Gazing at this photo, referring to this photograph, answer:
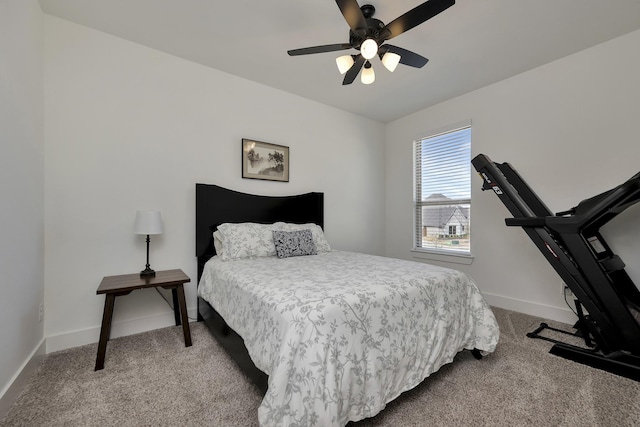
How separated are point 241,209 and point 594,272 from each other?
9.84 feet

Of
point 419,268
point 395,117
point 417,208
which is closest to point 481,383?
point 419,268

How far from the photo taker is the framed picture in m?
3.06

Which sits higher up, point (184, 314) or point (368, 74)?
point (368, 74)

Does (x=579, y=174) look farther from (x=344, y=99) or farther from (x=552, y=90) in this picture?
(x=344, y=99)

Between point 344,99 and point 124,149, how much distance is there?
2.60 m

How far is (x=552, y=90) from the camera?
2.74 metres

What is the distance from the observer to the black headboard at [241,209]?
269 cm

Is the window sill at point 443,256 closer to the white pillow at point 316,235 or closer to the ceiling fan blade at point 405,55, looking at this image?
the white pillow at point 316,235

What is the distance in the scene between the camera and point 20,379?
5.19ft

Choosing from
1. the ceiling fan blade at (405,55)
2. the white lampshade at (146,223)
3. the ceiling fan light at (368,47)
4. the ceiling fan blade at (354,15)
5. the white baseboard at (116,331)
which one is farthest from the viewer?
the white lampshade at (146,223)

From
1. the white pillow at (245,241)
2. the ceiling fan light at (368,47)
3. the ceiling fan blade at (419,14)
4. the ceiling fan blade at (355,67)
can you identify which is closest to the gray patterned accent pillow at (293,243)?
the white pillow at (245,241)

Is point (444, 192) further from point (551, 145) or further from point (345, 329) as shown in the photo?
point (345, 329)

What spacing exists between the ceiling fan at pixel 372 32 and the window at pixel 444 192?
187cm

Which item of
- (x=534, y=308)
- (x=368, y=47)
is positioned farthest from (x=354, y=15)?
(x=534, y=308)
